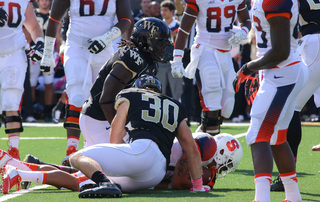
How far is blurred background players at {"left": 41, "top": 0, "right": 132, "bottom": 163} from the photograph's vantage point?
256 inches

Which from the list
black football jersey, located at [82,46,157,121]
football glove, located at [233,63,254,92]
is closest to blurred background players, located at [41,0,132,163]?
black football jersey, located at [82,46,157,121]

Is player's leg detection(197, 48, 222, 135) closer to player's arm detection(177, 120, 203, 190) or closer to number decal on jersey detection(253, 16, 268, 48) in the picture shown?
player's arm detection(177, 120, 203, 190)

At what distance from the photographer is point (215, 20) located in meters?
6.96

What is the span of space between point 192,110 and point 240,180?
22.4ft

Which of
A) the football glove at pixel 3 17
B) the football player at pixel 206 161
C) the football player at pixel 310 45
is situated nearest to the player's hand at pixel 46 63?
the football glove at pixel 3 17

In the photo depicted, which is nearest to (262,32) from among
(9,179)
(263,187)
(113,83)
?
(263,187)

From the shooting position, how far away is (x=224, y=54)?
23.1 feet

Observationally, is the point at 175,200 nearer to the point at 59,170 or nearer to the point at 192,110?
the point at 59,170

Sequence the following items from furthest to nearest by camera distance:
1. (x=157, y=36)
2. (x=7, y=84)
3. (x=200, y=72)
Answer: (x=200, y=72)
(x=7, y=84)
(x=157, y=36)

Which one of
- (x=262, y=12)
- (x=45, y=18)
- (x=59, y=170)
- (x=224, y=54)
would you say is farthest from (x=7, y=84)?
(x=45, y=18)

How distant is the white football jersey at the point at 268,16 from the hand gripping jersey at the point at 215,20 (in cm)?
250

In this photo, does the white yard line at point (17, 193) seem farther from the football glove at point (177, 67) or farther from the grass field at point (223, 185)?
the football glove at point (177, 67)

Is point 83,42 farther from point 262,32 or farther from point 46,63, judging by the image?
point 262,32

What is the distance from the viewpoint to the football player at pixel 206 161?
5.00m
